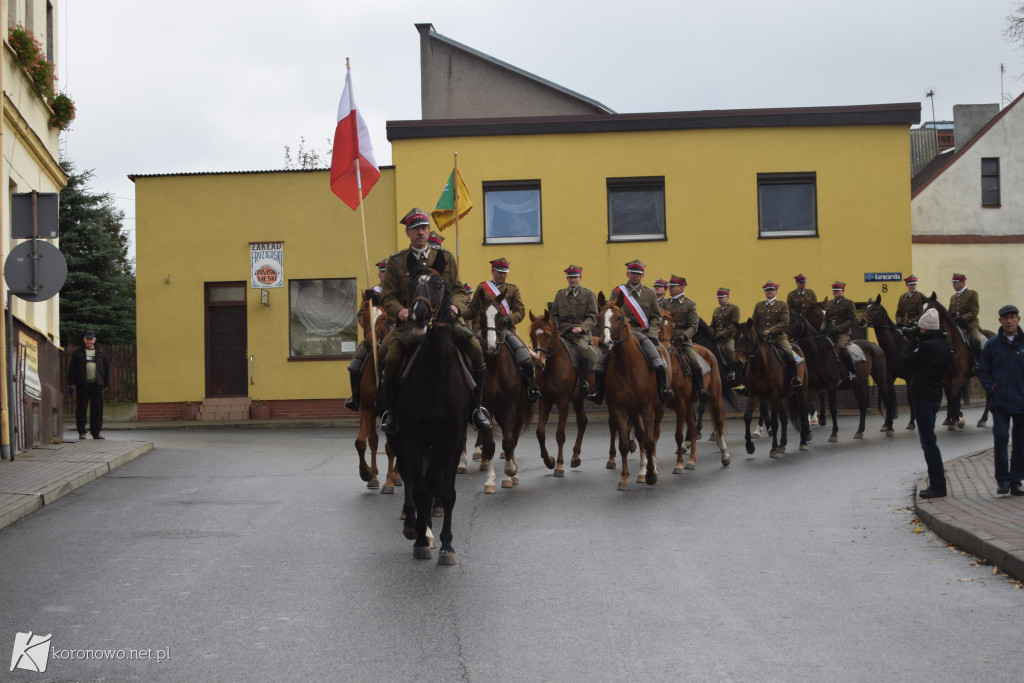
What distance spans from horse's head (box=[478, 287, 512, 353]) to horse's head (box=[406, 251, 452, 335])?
9.66 feet

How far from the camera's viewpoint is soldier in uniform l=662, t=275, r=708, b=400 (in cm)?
1650

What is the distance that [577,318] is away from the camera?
15.6 metres

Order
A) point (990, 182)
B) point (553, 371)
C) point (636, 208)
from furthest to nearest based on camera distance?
point (990, 182) → point (636, 208) → point (553, 371)

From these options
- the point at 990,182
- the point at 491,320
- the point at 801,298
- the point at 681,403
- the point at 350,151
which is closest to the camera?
the point at 491,320

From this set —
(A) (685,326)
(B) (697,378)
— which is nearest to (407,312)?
(B) (697,378)

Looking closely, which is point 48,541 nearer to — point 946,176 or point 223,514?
point 223,514

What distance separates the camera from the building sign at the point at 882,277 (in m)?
29.9

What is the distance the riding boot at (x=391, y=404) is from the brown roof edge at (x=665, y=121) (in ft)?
70.2

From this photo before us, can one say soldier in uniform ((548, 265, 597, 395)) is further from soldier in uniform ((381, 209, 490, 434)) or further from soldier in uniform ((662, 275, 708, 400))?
soldier in uniform ((381, 209, 490, 434))

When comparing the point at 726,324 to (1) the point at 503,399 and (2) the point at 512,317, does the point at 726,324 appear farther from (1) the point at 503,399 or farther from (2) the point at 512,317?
(1) the point at 503,399

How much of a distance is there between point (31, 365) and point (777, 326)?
11.8 m

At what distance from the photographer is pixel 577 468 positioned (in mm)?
15664

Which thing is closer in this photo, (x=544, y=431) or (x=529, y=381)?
(x=529, y=381)

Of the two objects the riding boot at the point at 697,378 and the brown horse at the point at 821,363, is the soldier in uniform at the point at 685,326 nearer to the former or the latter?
the riding boot at the point at 697,378
